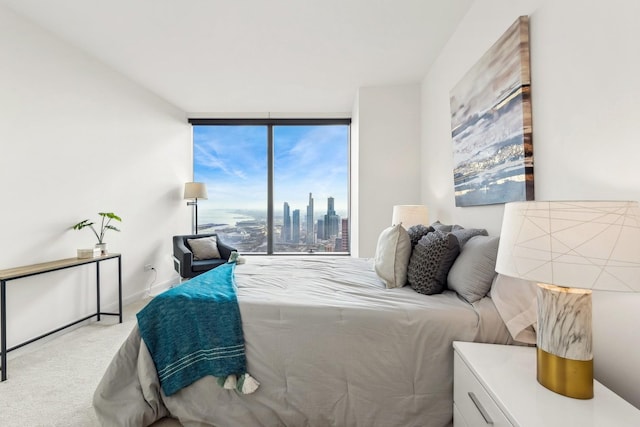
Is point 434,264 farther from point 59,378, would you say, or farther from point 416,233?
point 59,378

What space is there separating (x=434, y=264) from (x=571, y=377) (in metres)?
0.80

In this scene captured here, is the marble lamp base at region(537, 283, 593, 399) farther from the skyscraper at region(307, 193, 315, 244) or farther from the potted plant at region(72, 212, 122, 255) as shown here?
the skyscraper at region(307, 193, 315, 244)

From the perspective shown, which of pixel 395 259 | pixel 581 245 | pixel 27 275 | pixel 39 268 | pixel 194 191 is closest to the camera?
pixel 581 245

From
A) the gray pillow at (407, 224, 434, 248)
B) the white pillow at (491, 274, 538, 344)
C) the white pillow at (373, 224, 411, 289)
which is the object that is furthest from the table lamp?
the gray pillow at (407, 224, 434, 248)

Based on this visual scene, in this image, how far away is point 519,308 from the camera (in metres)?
1.36

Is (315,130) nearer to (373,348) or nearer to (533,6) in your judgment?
(533,6)

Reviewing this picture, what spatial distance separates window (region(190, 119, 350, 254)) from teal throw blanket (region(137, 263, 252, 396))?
349 cm

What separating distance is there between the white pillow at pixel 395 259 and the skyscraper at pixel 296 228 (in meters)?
3.17

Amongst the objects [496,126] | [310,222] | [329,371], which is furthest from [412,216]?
[310,222]

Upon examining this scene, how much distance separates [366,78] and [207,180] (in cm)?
309

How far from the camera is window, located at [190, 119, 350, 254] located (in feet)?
16.4

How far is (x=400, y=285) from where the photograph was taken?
1833 millimetres

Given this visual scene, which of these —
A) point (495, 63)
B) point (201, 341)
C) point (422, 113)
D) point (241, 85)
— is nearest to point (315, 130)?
point (241, 85)

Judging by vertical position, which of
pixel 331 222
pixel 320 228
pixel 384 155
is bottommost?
pixel 320 228
